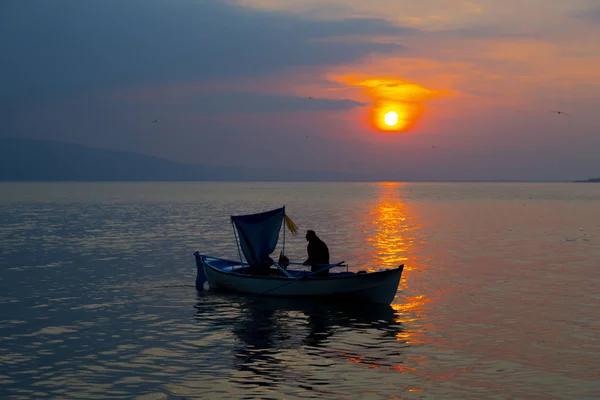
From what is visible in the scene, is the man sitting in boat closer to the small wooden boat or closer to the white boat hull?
the small wooden boat

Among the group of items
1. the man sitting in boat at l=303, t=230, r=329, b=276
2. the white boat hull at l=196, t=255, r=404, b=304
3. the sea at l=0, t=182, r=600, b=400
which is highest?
the man sitting in boat at l=303, t=230, r=329, b=276

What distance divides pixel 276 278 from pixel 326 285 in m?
2.57

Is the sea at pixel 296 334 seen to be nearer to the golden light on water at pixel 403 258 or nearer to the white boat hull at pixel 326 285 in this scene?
the golden light on water at pixel 403 258

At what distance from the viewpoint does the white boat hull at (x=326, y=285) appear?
2964cm

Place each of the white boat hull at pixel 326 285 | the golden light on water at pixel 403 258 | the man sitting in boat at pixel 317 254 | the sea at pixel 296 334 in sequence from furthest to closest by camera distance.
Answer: the man sitting in boat at pixel 317 254
the white boat hull at pixel 326 285
the golden light on water at pixel 403 258
the sea at pixel 296 334

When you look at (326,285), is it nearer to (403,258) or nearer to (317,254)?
(317,254)

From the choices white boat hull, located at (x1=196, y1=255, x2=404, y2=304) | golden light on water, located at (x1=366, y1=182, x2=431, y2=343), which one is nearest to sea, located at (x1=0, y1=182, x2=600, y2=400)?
golden light on water, located at (x1=366, y1=182, x2=431, y2=343)

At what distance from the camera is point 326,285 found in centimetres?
3020

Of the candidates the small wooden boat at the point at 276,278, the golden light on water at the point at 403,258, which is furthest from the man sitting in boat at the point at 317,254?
the golden light on water at the point at 403,258

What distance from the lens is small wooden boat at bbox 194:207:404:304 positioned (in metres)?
29.7

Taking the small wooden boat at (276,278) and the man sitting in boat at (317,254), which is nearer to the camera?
the small wooden boat at (276,278)

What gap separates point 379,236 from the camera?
69125 millimetres

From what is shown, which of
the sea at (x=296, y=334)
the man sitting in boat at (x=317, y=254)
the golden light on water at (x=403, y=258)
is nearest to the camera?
the sea at (x=296, y=334)

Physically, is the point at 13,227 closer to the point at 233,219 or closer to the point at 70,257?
the point at 70,257
